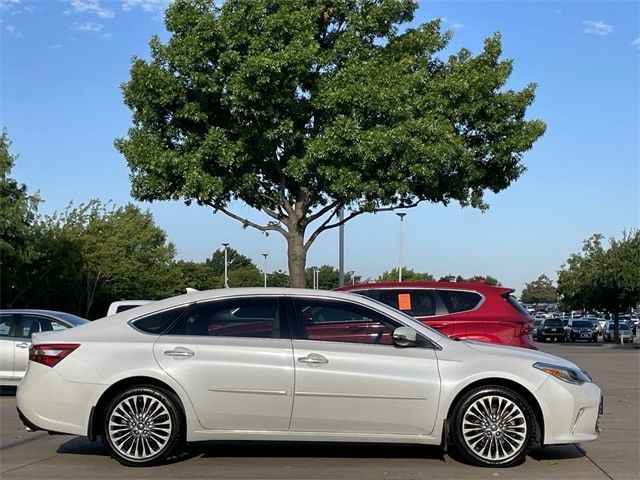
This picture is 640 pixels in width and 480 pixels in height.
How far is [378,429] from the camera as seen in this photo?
7.41m

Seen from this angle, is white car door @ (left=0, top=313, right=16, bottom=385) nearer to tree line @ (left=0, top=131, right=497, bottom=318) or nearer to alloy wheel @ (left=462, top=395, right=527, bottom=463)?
alloy wheel @ (left=462, top=395, right=527, bottom=463)

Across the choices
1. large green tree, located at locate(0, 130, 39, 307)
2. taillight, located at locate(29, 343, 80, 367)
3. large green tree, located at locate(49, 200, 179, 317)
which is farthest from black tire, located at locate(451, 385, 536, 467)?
large green tree, located at locate(49, 200, 179, 317)

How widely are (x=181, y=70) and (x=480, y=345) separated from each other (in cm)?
1191

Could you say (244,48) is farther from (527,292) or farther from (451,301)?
(527,292)

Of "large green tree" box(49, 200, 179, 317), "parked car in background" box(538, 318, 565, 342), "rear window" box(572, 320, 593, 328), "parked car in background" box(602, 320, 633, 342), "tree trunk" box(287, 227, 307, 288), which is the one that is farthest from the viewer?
"parked car in background" box(602, 320, 633, 342)

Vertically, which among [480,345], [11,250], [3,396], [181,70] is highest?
[181,70]

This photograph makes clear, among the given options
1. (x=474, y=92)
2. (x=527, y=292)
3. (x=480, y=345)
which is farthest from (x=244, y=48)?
(x=527, y=292)

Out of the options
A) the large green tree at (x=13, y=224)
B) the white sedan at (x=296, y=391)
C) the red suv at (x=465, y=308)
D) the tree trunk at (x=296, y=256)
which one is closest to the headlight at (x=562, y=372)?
the white sedan at (x=296, y=391)

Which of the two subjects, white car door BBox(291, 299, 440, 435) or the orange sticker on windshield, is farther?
the orange sticker on windshield

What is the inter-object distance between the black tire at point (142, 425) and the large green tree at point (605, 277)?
40727mm

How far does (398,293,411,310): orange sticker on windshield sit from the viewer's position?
1210cm

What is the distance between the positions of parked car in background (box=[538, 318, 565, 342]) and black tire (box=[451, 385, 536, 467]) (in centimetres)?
4260

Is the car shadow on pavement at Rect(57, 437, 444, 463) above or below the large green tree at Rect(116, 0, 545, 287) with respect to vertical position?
below

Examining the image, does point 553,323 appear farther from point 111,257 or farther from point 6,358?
point 6,358
